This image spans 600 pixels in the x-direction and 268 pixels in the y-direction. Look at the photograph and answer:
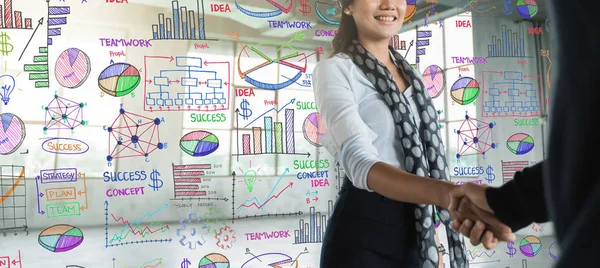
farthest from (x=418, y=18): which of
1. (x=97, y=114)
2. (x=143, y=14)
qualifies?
(x=97, y=114)

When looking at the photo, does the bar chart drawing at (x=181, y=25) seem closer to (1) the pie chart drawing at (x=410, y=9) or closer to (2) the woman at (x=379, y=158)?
(1) the pie chart drawing at (x=410, y=9)

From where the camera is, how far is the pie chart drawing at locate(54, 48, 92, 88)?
3.26 m

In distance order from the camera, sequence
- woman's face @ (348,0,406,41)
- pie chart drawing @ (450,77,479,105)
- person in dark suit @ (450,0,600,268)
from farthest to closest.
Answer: pie chart drawing @ (450,77,479,105)
woman's face @ (348,0,406,41)
person in dark suit @ (450,0,600,268)

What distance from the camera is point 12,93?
3.19 m

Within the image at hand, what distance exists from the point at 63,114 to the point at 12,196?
21.1 inches

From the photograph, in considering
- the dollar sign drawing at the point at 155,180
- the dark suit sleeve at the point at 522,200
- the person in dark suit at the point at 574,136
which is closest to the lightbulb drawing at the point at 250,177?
the dollar sign drawing at the point at 155,180

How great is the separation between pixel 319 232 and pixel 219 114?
1.02 m

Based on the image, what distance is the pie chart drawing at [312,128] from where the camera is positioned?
3754mm

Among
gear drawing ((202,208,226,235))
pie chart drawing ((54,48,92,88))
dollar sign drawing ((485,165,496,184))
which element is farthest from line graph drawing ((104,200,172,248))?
dollar sign drawing ((485,165,496,184))

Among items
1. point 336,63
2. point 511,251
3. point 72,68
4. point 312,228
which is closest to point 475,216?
point 336,63

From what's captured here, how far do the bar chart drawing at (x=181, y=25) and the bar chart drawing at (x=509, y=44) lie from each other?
81.6 inches

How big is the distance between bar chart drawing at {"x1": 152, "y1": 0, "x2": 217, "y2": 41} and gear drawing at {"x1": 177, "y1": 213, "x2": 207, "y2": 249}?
110 centimetres

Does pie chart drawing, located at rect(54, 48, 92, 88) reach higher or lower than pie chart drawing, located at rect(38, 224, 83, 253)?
higher

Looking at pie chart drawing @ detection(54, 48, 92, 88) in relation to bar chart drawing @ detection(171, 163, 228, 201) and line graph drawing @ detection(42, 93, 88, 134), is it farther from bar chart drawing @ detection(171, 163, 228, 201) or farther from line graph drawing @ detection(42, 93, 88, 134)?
bar chart drawing @ detection(171, 163, 228, 201)
